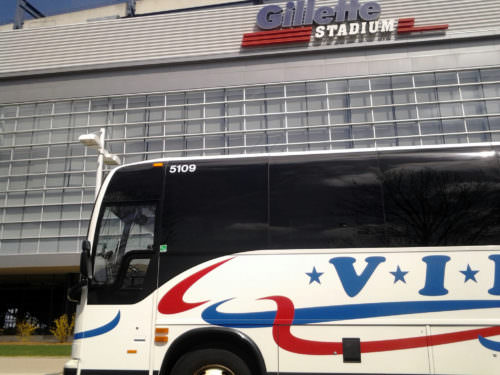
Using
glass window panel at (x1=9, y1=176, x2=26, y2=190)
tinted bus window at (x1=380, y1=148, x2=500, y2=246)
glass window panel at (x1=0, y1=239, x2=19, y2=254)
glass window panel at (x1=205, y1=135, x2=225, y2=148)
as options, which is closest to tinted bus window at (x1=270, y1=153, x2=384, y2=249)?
tinted bus window at (x1=380, y1=148, x2=500, y2=246)

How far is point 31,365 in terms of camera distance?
11.5 m

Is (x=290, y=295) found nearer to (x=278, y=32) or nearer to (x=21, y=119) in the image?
(x=278, y=32)

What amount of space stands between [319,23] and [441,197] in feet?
62.8

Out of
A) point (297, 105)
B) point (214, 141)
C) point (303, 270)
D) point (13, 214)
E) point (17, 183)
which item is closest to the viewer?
point (303, 270)

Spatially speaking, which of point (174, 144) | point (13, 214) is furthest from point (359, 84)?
point (13, 214)

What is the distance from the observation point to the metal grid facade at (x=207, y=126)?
2086 centimetres

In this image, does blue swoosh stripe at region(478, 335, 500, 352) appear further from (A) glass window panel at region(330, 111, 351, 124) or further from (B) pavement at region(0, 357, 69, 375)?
(A) glass window panel at region(330, 111, 351, 124)

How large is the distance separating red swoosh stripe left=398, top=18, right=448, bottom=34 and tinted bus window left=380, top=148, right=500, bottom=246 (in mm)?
18042

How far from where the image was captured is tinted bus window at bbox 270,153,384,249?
537 cm

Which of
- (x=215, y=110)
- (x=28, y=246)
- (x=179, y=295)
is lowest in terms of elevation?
(x=179, y=295)

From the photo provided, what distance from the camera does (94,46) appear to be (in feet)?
78.5

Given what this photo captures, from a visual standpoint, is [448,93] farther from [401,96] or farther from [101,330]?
[101,330]

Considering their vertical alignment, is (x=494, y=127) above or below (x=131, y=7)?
below

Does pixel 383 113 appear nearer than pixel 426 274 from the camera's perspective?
No
